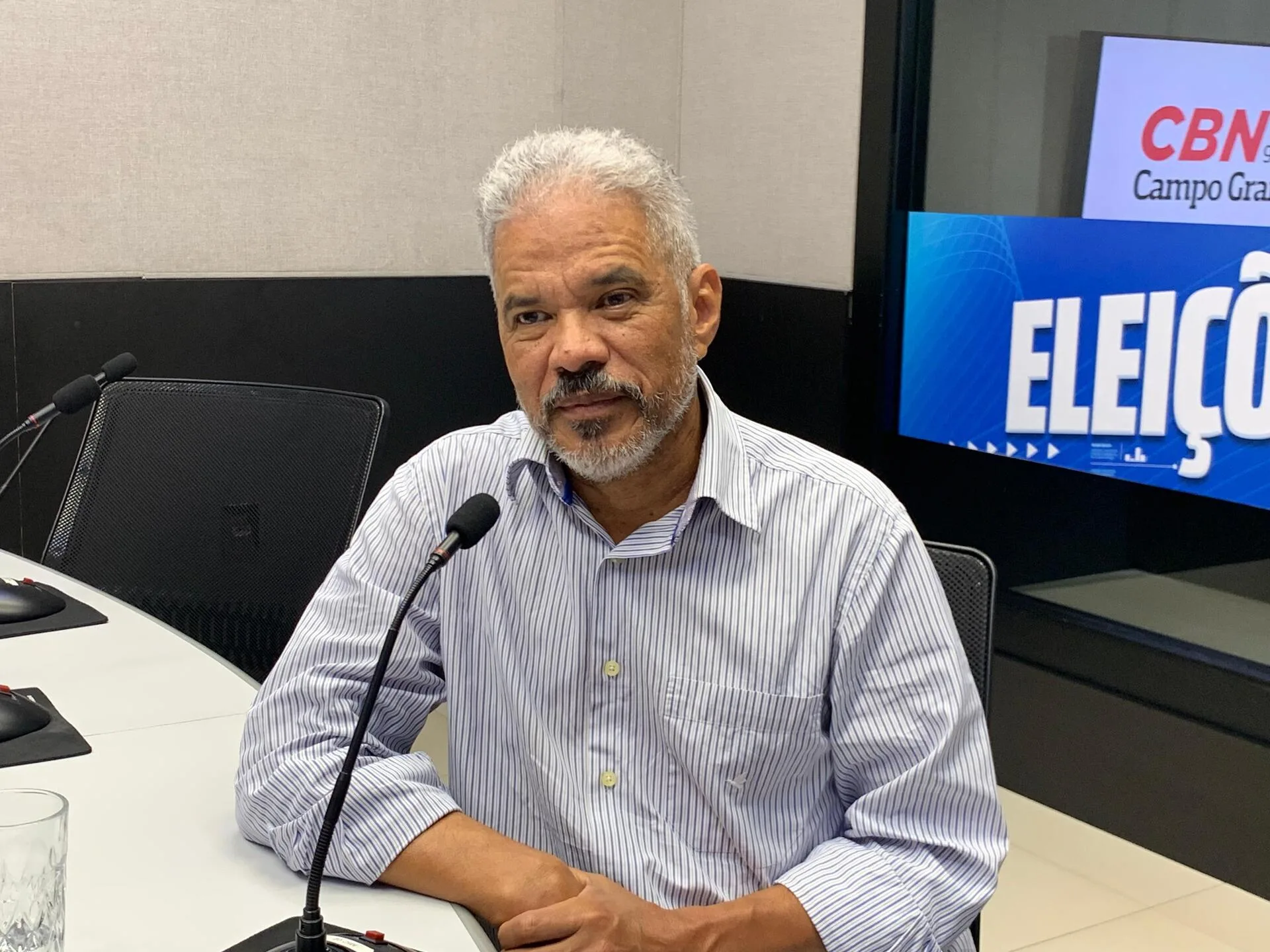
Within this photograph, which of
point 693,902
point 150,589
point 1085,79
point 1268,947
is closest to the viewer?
point 693,902

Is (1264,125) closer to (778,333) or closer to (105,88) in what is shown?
(778,333)

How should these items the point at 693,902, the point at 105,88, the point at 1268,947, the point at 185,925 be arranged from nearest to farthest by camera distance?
the point at 185,925
the point at 693,902
the point at 1268,947
the point at 105,88

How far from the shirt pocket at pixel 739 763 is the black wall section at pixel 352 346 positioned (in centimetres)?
229

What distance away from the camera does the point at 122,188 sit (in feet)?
10.8

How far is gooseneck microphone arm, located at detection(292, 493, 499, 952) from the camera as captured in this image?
999mm

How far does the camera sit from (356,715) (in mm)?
1322

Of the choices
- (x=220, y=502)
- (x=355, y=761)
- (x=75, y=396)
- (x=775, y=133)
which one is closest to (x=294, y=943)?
(x=355, y=761)

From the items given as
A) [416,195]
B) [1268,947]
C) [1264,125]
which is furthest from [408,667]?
[416,195]

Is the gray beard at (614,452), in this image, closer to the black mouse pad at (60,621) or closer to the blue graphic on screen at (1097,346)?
the black mouse pad at (60,621)

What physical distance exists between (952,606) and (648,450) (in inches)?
13.7

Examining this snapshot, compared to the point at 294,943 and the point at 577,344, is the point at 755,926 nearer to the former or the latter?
the point at 294,943

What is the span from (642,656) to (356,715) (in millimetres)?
280

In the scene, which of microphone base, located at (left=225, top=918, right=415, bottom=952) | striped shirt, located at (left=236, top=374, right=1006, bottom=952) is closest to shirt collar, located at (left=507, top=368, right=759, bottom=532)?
striped shirt, located at (left=236, top=374, right=1006, bottom=952)

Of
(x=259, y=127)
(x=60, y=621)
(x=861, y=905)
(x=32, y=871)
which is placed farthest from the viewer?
(x=259, y=127)
